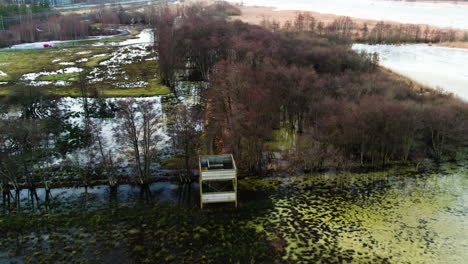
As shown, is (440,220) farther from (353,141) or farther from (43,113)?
(43,113)

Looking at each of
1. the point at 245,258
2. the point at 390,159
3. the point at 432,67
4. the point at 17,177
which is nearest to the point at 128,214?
the point at 245,258

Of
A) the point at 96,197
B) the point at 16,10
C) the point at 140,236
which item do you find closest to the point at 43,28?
the point at 16,10

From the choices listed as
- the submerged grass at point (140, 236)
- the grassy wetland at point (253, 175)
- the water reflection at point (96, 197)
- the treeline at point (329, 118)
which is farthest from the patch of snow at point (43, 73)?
the submerged grass at point (140, 236)

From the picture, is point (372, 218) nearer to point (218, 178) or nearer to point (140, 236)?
point (218, 178)

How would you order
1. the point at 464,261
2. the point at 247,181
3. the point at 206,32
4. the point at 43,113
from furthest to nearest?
the point at 206,32 < the point at 43,113 < the point at 247,181 < the point at 464,261

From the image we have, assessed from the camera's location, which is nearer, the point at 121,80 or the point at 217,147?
the point at 217,147
